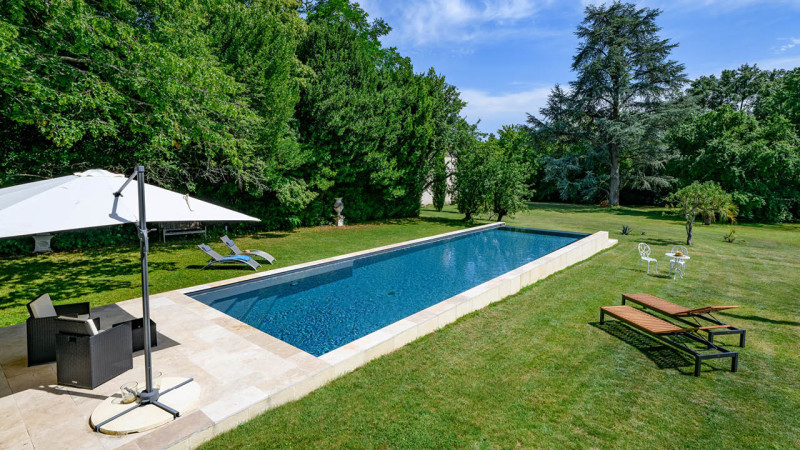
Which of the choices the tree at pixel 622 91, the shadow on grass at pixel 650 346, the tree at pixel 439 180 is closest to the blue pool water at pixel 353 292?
the shadow on grass at pixel 650 346

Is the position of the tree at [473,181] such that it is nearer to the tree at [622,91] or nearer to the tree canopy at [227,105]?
the tree canopy at [227,105]

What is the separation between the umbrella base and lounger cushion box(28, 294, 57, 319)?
1653mm

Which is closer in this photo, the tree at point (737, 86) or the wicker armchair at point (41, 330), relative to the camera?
the wicker armchair at point (41, 330)

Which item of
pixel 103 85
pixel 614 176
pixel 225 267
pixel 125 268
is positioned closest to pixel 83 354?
pixel 225 267

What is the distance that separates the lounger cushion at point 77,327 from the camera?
385cm

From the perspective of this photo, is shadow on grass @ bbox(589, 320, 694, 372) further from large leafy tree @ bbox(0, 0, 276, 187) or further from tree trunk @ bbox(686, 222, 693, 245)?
tree trunk @ bbox(686, 222, 693, 245)

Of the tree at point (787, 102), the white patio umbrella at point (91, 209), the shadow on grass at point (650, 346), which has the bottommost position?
the shadow on grass at point (650, 346)

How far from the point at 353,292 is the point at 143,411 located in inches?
222

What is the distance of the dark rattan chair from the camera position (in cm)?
388

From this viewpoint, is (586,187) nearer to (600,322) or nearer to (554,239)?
(554,239)

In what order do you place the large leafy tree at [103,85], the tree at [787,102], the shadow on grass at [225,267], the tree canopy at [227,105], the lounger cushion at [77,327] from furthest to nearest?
the tree at [787,102]
the shadow on grass at [225,267]
the tree canopy at [227,105]
the large leafy tree at [103,85]
the lounger cushion at [77,327]

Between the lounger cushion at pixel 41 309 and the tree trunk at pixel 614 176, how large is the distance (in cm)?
3747

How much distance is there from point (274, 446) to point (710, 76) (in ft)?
180

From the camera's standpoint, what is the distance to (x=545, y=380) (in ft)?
15.5
